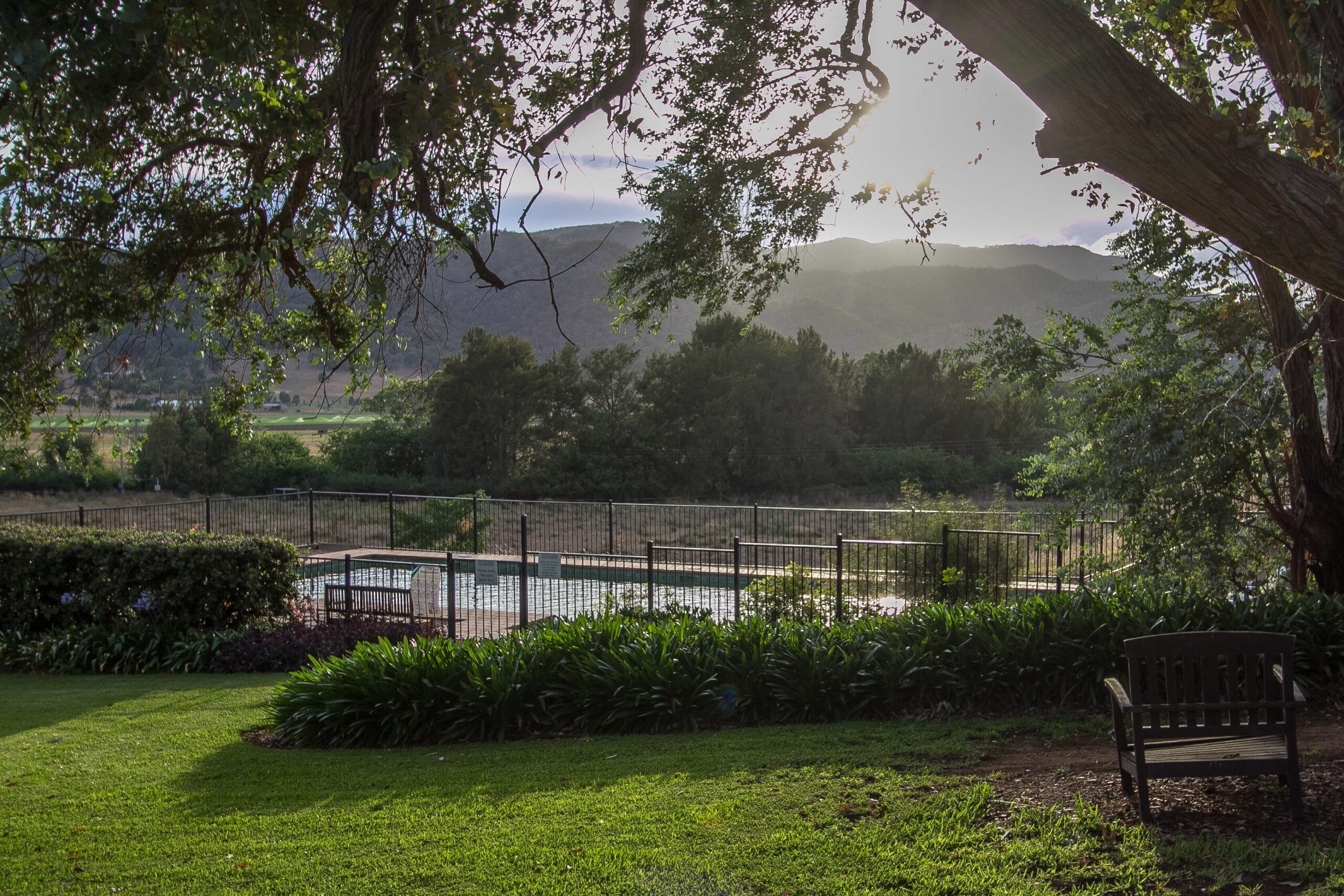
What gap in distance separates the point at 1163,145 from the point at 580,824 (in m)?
4.15

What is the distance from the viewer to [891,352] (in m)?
49.4

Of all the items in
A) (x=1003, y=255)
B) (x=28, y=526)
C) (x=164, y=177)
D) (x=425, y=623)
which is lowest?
(x=425, y=623)

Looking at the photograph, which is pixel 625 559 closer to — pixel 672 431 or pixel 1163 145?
pixel 1163 145

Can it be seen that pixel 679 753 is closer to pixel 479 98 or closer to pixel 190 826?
pixel 190 826

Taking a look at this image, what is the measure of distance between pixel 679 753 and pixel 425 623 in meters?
6.31

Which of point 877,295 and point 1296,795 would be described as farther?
point 877,295

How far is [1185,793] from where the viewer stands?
5.14m

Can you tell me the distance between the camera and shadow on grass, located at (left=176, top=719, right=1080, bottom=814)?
5961mm

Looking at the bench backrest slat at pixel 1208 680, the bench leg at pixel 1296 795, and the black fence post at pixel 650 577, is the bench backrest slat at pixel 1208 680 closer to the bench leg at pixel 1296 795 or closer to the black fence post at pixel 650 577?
the bench leg at pixel 1296 795

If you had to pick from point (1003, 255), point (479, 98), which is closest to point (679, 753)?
point (479, 98)

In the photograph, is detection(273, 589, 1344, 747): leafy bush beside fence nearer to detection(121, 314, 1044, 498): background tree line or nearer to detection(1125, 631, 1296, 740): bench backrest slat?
detection(1125, 631, 1296, 740): bench backrest slat

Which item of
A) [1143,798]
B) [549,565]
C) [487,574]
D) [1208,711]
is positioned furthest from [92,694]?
[1208,711]

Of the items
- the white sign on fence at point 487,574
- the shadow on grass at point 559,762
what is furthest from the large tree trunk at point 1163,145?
the white sign on fence at point 487,574

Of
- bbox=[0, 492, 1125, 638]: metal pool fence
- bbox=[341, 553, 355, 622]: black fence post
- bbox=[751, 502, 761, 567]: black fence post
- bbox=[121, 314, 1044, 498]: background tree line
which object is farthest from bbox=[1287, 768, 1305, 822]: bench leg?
bbox=[121, 314, 1044, 498]: background tree line
